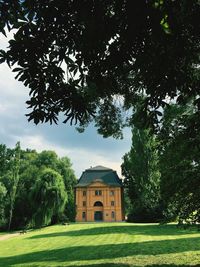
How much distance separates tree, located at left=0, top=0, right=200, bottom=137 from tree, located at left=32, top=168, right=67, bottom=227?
29.1 metres

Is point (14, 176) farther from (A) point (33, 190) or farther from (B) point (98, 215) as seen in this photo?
(B) point (98, 215)

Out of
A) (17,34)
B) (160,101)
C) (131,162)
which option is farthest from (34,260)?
(131,162)

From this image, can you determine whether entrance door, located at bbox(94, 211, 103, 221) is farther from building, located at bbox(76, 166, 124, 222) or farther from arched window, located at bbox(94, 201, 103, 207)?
arched window, located at bbox(94, 201, 103, 207)

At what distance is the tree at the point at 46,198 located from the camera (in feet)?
109

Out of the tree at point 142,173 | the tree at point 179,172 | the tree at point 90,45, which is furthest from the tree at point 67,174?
the tree at point 90,45

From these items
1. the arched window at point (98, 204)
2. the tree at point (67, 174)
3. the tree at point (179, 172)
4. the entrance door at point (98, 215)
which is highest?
the tree at point (67, 174)

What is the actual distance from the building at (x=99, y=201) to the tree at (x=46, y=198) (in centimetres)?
Result: 2952

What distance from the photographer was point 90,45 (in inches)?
183

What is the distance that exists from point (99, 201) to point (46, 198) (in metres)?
31.9

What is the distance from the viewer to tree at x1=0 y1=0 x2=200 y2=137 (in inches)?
175

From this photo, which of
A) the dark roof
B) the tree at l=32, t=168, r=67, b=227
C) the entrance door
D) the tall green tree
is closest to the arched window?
the entrance door

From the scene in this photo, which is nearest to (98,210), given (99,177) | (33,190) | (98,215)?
(98,215)

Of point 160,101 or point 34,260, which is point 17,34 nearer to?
point 160,101

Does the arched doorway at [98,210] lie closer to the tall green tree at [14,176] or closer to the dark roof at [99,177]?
the dark roof at [99,177]
